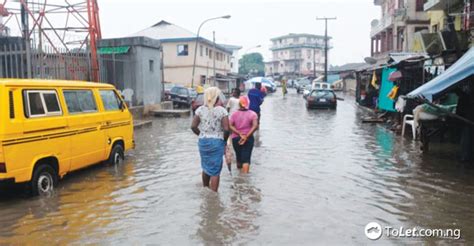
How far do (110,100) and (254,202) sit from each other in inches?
173

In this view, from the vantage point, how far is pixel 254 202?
22.4 feet

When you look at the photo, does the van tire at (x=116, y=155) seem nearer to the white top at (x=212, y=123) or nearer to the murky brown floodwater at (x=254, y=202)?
the murky brown floodwater at (x=254, y=202)

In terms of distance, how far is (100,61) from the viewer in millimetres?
19594

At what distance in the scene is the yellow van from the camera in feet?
21.2

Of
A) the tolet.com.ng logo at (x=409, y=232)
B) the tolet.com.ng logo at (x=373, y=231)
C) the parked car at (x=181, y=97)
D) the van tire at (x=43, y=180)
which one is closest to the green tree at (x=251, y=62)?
the parked car at (x=181, y=97)

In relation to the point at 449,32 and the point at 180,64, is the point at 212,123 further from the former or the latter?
the point at 180,64

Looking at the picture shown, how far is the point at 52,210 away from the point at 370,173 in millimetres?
5824

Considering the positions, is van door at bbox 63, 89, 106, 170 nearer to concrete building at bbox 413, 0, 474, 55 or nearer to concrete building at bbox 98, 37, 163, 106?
concrete building at bbox 413, 0, 474, 55

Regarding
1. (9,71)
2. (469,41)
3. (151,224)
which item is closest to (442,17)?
(469,41)

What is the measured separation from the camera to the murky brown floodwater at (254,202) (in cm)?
549

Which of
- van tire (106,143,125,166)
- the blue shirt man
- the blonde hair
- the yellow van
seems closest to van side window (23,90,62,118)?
the yellow van

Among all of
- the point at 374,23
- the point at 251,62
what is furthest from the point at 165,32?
the point at 251,62

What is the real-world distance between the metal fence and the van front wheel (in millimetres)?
5785

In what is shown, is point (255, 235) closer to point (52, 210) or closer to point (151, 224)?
point (151, 224)
